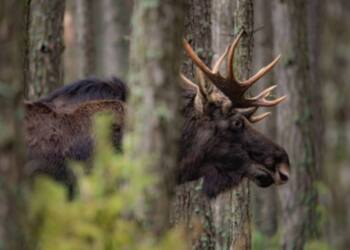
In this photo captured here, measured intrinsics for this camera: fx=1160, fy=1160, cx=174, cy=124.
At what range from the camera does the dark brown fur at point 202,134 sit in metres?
10.1

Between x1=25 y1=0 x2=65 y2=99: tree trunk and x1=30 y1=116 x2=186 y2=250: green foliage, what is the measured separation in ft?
19.4

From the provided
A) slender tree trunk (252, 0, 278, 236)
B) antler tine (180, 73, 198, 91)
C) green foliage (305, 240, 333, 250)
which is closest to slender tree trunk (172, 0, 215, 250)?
antler tine (180, 73, 198, 91)

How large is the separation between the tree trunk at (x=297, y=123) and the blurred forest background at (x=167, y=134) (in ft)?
0.04

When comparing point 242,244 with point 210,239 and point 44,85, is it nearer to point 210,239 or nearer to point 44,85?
point 210,239

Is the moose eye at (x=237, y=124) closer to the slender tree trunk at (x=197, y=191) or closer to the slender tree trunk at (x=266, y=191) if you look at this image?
the slender tree trunk at (x=197, y=191)

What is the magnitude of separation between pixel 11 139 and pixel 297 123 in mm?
7703

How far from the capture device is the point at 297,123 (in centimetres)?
1334

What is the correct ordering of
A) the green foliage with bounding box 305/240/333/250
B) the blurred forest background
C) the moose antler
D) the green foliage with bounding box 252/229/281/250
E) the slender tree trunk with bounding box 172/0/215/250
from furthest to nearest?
1. the green foliage with bounding box 252/229/281/250
2. the green foliage with bounding box 305/240/333/250
3. the slender tree trunk with bounding box 172/0/215/250
4. the moose antler
5. the blurred forest background

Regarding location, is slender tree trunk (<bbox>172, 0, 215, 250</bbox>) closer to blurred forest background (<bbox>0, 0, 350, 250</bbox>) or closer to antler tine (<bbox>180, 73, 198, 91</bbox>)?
blurred forest background (<bbox>0, 0, 350, 250</bbox>)

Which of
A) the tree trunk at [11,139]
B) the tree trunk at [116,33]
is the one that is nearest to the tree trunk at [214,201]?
the tree trunk at [11,139]

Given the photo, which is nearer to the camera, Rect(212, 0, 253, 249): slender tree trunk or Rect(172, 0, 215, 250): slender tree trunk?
Rect(212, 0, 253, 249): slender tree trunk

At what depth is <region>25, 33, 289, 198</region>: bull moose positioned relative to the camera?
1005 cm

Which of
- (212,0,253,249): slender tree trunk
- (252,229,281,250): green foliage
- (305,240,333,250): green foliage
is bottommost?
(252,229,281,250): green foliage

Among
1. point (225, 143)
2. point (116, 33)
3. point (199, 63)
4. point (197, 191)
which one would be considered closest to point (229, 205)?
point (197, 191)
